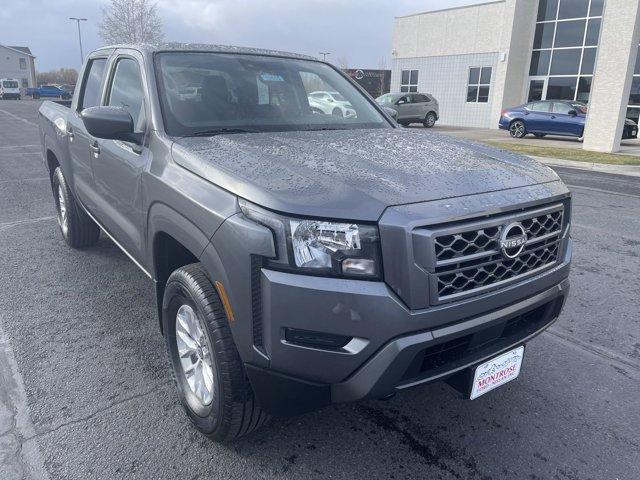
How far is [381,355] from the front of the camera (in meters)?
1.92

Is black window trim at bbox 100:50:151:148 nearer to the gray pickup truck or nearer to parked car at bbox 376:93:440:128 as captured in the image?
the gray pickup truck

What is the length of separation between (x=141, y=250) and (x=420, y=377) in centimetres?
183

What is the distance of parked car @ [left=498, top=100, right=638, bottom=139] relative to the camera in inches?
753

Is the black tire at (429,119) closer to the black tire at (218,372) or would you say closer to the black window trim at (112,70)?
the black window trim at (112,70)

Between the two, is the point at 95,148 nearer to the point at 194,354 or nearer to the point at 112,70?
the point at 112,70

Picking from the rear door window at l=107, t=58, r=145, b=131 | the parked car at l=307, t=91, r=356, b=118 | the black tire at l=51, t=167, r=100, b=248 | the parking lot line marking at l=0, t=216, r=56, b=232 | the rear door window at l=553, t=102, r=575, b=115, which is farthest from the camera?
the rear door window at l=553, t=102, r=575, b=115

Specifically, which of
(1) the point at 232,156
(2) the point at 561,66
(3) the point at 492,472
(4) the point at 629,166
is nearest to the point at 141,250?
(1) the point at 232,156

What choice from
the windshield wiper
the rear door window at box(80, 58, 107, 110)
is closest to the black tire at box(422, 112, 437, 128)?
the rear door window at box(80, 58, 107, 110)

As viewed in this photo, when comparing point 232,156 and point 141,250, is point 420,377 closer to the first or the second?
point 232,156

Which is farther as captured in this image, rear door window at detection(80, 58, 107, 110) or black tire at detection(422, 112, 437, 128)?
black tire at detection(422, 112, 437, 128)

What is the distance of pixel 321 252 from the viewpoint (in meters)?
1.93

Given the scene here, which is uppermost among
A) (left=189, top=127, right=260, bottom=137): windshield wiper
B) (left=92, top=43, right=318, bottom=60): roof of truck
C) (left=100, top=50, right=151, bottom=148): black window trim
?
(left=92, top=43, right=318, bottom=60): roof of truck

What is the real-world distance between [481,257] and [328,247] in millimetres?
627

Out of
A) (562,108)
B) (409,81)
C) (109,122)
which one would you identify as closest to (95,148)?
(109,122)
